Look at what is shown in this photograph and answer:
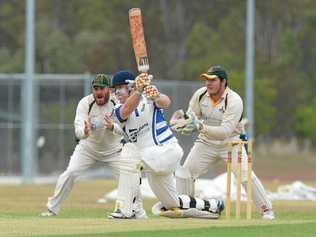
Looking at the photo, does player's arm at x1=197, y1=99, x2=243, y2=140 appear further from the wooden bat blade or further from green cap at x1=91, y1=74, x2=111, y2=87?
the wooden bat blade

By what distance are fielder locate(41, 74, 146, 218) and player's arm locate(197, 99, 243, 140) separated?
135 cm

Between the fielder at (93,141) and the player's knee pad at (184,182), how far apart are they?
2.61 ft

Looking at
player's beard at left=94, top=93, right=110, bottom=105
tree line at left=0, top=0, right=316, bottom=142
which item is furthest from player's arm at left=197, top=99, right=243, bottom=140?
tree line at left=0, top=0, right=316, bottom=142

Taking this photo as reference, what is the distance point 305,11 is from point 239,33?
3.83m

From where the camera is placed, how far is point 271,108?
64.8 m

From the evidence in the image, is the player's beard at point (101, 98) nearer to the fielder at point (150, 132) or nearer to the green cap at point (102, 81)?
the green cap at point (102, 81)

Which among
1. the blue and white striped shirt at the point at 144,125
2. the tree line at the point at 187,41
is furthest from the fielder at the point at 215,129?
the tree line at the point at 187,41

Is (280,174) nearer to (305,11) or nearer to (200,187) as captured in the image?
(305,11)

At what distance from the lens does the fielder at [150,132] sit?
53.5 feet

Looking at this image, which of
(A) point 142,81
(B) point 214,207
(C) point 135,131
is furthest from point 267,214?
(A) point 142,81

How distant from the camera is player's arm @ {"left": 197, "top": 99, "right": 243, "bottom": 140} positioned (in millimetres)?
17672

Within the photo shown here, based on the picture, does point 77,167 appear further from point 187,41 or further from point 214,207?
point 187,41

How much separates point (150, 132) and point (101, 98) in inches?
92.8

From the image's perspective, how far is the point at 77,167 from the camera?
19078 mm
